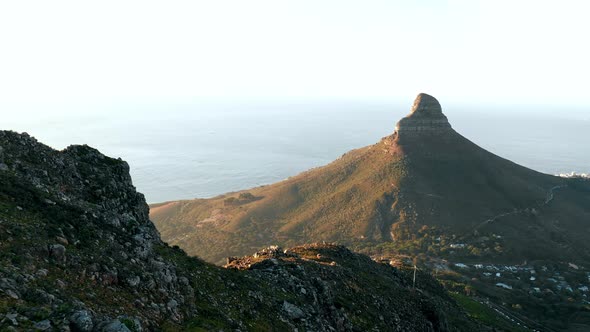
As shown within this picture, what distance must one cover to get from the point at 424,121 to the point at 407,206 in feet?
139

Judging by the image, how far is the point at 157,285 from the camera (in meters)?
19.0

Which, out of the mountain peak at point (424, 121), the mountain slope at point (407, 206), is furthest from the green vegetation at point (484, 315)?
the mountain peak at point (424, 121)

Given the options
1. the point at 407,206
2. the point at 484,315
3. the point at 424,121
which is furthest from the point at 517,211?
the point at 484,315

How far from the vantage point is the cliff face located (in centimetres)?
1397

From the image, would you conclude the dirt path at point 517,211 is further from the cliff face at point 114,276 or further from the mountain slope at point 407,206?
the cliff face at point 114,276

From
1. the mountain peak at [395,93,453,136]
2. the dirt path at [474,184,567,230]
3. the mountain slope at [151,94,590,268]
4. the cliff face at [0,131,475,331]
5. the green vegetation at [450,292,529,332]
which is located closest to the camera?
the cliff face at [0,131,475,331]

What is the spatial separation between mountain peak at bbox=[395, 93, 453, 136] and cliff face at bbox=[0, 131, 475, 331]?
132 meters

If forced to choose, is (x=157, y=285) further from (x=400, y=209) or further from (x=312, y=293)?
(x=400, y=209)

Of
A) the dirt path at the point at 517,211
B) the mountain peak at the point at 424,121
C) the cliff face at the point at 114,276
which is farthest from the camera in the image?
the mountain peak at the point at 424,121

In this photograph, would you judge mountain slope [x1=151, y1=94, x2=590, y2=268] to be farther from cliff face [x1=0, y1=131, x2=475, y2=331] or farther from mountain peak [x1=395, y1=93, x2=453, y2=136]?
cliff face [x1=0, y1=131, x2=475, y2=331]

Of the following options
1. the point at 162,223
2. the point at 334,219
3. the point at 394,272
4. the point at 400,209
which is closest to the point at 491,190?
the point at 400,209

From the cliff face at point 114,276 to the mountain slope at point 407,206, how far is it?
89381mm

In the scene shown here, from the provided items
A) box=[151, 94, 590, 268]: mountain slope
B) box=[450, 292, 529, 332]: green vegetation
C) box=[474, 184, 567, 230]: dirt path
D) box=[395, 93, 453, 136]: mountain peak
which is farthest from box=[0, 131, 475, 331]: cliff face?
box=[395, 93, 453, 136]: mountain peak

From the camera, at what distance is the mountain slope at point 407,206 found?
407 feet
